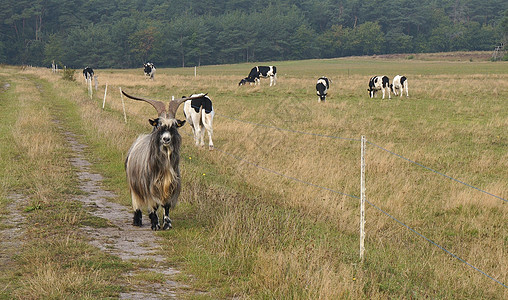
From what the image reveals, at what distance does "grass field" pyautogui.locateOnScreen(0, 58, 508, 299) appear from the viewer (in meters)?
6.02

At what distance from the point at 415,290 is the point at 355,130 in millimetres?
13660

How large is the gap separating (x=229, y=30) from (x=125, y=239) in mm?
113557

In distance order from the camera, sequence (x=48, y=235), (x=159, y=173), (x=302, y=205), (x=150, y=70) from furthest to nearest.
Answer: (x=150, y=70) < (x=302, y=205) < (x=159, y=173) < (x=48, y=235)

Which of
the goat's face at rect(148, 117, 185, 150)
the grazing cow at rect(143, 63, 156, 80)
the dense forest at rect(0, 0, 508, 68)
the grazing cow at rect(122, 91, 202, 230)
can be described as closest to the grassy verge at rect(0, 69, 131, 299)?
the grazing cow at rect(122, 91, 202, 230)

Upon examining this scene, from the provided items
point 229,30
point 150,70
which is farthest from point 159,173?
point 229,30

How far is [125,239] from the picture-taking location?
7574 millimetres

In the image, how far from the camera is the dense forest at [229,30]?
349ft

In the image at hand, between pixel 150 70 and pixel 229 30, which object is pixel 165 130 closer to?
pixel 150 70

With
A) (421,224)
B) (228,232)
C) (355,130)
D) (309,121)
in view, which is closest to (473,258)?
(421,224)

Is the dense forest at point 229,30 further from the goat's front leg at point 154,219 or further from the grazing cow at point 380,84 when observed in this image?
the goat's front leg at point 154,219

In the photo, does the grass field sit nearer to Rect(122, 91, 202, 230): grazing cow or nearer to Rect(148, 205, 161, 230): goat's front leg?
Rect(148, 205, 161, 230): goat's front leg

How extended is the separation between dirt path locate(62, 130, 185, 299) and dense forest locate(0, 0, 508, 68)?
101 meters

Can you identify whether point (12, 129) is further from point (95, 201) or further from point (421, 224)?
point (421, 224)

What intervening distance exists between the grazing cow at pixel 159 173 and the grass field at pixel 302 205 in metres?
0.53
